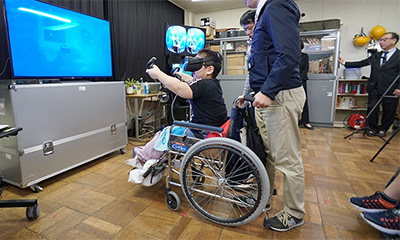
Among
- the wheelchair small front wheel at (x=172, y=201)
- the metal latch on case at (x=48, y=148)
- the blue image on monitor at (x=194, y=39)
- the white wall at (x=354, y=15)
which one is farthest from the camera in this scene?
the white wall at (x=354, y=15)

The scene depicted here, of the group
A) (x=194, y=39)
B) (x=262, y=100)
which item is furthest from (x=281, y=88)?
(x=194, y=39)

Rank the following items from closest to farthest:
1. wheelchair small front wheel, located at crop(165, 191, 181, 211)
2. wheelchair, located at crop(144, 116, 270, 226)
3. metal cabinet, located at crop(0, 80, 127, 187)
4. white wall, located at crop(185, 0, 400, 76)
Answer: wheelchair, located at crop(144, 116, 270, 226)
wheelchair small front wheel, located at crop(165, 191, 181, 211)
metal cabinet, located at crop(0, 80, 127, 187)
white wall, located at crop(185, 0, 400, 76)

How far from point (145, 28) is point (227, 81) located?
1895 mm

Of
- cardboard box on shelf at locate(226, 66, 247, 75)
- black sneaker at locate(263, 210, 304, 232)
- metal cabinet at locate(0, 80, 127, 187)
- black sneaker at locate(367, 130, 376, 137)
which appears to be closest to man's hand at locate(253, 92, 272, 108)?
black sneaker at locate(263, 210, 304, 232)

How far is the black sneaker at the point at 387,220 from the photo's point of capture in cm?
113

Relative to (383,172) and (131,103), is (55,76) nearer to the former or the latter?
(131,103)

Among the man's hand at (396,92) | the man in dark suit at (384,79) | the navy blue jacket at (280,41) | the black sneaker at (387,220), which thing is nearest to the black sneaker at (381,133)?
the man in dark suit at (384,79)

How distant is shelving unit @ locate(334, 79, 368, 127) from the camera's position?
3.98 metres

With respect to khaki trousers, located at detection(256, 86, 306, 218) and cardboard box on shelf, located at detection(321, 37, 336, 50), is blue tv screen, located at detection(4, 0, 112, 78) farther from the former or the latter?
cardboard box on shelf, located at detection(321, 37, 336, 50)

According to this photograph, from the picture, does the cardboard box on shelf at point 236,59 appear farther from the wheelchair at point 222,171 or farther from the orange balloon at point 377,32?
the wheelchair at point 222,171

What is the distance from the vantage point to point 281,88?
1031 millimetres

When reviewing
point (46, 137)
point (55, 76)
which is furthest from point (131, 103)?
point (46, 137)

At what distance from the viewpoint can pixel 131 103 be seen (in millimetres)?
3521

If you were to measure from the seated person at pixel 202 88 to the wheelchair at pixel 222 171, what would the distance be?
137mm
